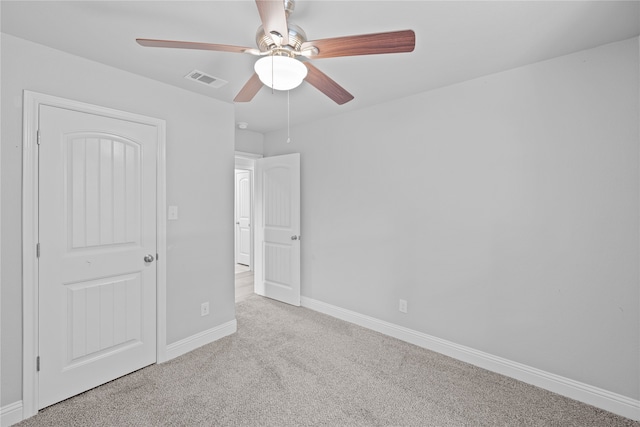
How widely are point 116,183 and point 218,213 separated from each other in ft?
3.02

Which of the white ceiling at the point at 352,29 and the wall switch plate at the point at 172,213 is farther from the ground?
the white ceiling at the point at 352,29

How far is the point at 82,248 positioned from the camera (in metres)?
2.13

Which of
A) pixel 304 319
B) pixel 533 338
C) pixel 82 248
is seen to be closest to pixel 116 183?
pixel 82 248

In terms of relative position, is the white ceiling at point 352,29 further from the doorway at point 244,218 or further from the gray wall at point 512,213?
the doorway at point 244,218

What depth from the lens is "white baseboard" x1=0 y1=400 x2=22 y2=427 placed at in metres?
1.79

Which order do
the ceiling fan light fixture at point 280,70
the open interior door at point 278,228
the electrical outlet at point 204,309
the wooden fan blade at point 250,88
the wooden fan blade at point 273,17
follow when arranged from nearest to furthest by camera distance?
the wooden fan blade at point 273,17 < the ceiling fan light fixture at point 280,70 < the wooden fan blade at point 250,88 < the electrical outlet at point 204,309 < the open interior door at point 278,228

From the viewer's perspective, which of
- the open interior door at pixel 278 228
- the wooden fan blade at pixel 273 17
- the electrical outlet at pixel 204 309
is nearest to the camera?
the wooden fan blade at pixel 273 17

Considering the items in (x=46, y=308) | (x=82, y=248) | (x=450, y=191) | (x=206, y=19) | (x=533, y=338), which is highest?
(x=206, y=19)

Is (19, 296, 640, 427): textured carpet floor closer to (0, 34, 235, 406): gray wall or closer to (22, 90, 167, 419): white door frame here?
(22, 90, 167, 419): white door frame

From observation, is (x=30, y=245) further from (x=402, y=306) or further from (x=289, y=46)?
(x=402, y=306)

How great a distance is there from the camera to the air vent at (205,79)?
238 centimetres

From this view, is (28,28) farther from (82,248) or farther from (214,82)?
(82,248)

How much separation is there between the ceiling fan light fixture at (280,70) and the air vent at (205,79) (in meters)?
1.20

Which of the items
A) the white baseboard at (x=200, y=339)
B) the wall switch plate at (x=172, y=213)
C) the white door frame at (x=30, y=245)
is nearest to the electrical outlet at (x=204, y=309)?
the white baseboard at (x=200, y=339)
